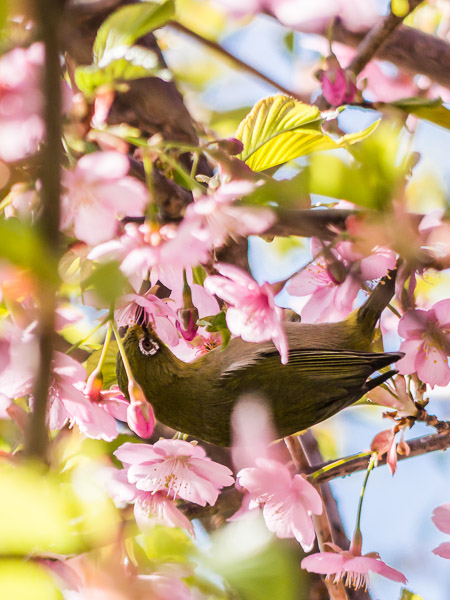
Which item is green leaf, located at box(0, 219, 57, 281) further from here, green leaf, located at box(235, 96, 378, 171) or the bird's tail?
the bird's tail

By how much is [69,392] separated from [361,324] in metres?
0.62

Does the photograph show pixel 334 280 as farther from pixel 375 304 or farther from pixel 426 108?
pixel 426 108

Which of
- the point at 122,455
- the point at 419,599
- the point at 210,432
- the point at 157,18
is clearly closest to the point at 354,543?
the point at 419,599

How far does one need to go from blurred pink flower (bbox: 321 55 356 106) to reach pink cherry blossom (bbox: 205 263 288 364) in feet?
1.21

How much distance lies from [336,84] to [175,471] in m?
0.82

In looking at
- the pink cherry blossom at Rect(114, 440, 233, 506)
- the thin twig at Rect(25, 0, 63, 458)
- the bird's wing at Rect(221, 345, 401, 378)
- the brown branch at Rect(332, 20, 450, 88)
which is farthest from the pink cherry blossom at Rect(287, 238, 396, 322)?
the thin twig at Rect(25, 0, 63, 458)

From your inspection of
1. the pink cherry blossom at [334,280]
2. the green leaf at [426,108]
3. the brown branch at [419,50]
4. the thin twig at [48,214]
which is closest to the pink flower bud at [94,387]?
the pink cherry blossom at [334,280]

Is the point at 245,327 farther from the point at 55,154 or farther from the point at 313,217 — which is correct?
the point at 55,154

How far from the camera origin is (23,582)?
1.22 ft

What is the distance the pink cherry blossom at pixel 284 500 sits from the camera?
134cm

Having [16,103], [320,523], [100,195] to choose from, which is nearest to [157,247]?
[100,195]

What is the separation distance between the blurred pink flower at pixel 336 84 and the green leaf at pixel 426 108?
0.20 meters

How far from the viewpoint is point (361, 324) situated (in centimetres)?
139

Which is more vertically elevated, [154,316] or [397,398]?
[154,316]
